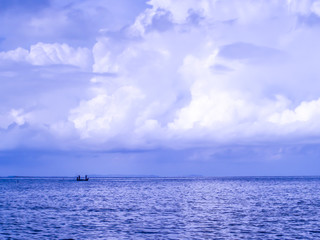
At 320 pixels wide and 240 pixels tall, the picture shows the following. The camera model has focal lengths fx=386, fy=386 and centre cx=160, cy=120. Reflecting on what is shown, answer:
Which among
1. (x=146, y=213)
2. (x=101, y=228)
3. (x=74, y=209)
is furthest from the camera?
(x=74, y=209)

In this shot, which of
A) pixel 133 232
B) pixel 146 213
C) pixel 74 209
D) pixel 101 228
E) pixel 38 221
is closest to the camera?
pixel 133 232

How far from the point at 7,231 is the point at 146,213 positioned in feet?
63.6

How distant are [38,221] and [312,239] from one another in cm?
3005

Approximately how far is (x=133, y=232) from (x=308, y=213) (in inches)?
1095

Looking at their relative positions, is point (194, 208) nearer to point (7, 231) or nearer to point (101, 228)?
point (101, 228)

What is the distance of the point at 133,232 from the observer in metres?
37.9

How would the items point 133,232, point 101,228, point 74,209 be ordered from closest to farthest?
point 133,232 → point 101,228 → point 74,209

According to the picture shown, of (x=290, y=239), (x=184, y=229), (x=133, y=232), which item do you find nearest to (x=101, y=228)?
(x=133, y=232)

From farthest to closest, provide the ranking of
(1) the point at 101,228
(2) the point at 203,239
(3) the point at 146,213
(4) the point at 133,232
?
(3) the point at 146,213 < (1) the point at 101,228 < (4) the point at 133,232 < (2) the point at 203,239

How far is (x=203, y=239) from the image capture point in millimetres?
34688

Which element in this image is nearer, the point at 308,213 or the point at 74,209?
the point at 308,213

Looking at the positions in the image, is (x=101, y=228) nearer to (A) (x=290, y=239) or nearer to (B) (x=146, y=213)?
(B) (x=146, y=213)

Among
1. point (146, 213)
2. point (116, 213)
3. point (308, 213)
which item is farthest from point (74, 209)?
point (308, 213)

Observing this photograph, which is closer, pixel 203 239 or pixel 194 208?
pixel 203 239
